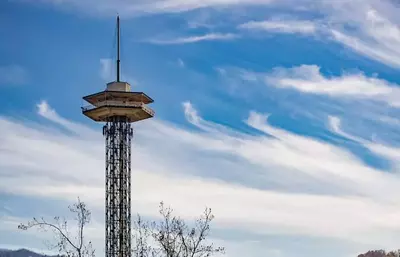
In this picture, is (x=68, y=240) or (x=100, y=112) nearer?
(x=68, y=240)

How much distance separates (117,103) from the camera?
92.1 meters

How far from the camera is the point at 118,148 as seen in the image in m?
92.5

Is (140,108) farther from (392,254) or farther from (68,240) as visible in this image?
(392,254)

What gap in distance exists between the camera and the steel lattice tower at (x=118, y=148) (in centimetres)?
9144

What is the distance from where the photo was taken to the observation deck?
91.4 m

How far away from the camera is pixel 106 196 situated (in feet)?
303

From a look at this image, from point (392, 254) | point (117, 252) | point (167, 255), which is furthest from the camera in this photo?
point (392, 254)

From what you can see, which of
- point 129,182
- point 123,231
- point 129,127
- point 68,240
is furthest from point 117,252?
point 68,240

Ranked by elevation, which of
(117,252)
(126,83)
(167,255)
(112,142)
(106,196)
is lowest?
(167,255)

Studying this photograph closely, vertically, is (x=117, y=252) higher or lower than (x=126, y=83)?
lower

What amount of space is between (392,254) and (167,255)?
359 ft

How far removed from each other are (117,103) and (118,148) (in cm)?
515

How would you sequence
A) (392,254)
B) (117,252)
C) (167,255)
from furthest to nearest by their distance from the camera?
(392,254) < (117,252) < (167,255)

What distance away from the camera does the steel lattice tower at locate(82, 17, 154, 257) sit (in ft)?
300
